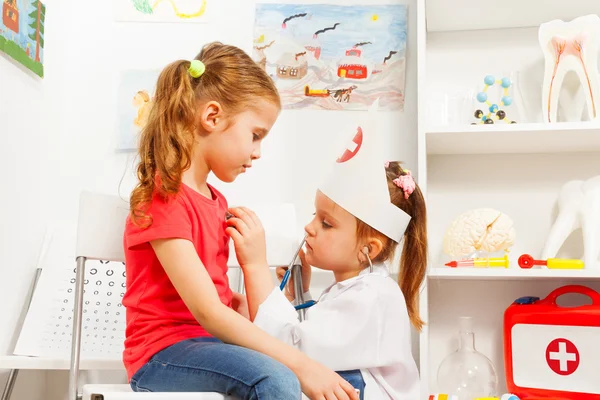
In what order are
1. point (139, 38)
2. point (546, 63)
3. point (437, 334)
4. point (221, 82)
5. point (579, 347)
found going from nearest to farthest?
point (221, 82) → point (579, 347) → point (546, 63) → point (437, 334) → point (139, 38)

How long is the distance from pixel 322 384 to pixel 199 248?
0.31 m

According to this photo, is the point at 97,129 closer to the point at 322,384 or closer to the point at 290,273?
the point at 290,273

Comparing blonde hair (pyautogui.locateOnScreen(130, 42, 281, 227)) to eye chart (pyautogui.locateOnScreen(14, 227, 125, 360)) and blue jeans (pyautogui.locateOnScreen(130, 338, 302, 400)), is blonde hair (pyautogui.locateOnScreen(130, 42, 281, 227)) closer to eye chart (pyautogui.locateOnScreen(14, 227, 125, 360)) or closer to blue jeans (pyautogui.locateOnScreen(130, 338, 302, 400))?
blue jeans (pyautogui.locateOnScreen(130, 338, 302, 400))

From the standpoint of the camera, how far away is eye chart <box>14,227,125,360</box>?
1.63 m

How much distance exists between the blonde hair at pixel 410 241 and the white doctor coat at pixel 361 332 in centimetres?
11

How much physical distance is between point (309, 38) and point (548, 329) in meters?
0.98

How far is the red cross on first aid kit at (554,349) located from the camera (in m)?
→ 1.56

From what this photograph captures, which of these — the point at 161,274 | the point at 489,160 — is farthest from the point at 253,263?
the point at 489,160

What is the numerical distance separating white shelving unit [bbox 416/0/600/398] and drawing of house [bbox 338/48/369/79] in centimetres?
19

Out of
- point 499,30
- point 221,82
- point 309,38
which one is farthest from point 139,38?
point 499,30

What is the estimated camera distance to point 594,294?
1.62m

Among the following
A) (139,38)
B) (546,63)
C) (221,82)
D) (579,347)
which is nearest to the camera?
(221,82)

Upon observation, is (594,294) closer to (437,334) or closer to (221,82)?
(437,334)

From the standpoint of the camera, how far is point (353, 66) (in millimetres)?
1883
